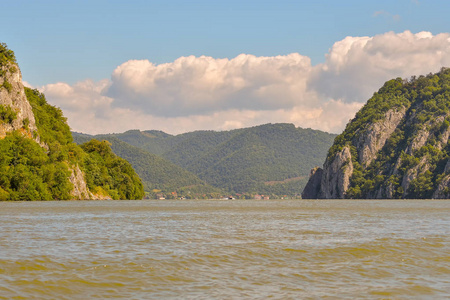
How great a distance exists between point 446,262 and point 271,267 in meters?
7.80

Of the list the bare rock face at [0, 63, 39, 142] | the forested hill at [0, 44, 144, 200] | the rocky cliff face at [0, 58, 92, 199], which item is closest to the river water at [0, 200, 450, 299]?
the forested hill at [0, 44, 144, 200]

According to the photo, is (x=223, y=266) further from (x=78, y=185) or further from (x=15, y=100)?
(x=78, y=185)

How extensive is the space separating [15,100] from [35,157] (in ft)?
50.3

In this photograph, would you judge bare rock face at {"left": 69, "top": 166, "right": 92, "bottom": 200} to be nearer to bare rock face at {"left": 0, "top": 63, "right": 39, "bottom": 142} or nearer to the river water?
bare rock face at {"left": 0, "top": 63, "right": 39, "bottom": 142}

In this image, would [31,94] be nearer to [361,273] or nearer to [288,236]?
[288,236]

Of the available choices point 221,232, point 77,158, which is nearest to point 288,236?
point 221,232

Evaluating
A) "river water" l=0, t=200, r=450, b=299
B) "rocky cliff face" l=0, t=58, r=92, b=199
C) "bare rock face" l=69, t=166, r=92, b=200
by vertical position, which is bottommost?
"river water" l=0, t=200, r=450, b=299

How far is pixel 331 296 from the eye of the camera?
15.8m

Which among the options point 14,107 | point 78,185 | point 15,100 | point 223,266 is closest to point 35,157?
point 14,107

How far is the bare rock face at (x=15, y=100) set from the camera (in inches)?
4550

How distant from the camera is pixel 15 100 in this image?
4678 inches

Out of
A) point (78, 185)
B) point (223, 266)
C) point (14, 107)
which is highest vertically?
point (14, 107)

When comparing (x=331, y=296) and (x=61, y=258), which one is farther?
(x=61, y=258)

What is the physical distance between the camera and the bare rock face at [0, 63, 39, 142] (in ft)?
379
